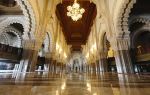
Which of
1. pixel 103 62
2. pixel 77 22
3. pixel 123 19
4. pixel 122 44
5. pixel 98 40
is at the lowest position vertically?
pixel 103 62

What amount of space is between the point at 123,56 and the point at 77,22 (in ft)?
31.2

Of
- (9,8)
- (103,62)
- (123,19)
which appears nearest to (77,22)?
(103,62)

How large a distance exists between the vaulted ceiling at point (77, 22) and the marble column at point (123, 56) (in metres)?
5.71

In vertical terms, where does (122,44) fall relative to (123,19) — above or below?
below

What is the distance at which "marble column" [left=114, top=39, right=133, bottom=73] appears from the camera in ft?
22.8

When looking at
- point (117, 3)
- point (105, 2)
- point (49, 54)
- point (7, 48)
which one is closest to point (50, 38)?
point (49, 54)

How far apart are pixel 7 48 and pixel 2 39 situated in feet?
21.2

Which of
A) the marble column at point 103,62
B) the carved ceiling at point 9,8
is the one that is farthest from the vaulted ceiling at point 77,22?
the marble column at point 103,62

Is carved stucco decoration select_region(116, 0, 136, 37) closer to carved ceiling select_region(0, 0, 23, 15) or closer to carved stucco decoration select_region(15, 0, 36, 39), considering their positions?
carved stucco decoration select_region(15, 0, 36, 39)

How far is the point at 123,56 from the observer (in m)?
7.17

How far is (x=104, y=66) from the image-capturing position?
450 inches

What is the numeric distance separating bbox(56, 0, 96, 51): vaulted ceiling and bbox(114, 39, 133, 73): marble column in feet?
18.7

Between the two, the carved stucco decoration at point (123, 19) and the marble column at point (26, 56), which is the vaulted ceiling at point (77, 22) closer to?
the carved stucco decoration at point (123, 19)

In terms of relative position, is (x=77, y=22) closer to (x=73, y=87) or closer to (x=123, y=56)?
(x=123, y=56)
